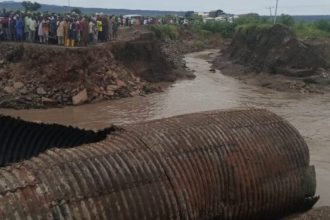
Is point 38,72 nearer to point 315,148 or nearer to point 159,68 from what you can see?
point 159,68

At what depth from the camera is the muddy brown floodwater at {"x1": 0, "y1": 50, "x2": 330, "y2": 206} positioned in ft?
69.5

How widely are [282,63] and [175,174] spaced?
30.3 metres

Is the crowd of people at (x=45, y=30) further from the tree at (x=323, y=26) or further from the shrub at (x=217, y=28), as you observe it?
the shrub at (x=217, y=28)

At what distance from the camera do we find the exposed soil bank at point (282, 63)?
34.4 m

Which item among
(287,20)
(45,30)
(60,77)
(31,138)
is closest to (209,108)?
(60,77)

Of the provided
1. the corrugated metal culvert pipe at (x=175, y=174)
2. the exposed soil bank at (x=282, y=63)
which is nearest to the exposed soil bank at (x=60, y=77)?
the exposed soil bank at (x=282, y=63)

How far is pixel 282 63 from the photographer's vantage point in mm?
37375

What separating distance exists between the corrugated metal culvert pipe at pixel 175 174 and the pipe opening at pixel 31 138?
162 centimetres

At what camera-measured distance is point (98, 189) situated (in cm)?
741

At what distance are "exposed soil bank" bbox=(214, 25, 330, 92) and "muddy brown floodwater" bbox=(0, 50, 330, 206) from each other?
199 centimetres

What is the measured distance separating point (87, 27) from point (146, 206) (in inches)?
855

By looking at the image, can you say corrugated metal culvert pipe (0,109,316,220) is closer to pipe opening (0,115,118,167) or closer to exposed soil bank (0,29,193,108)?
pipe opening (0,115,118,167)

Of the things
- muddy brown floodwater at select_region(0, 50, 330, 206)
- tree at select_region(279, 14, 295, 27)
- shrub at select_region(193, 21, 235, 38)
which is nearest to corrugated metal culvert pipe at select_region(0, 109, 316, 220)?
muddy brown floodwater at select_region(0, 50, 330, 206)

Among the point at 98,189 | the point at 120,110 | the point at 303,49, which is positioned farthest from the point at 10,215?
the point at 303,49
